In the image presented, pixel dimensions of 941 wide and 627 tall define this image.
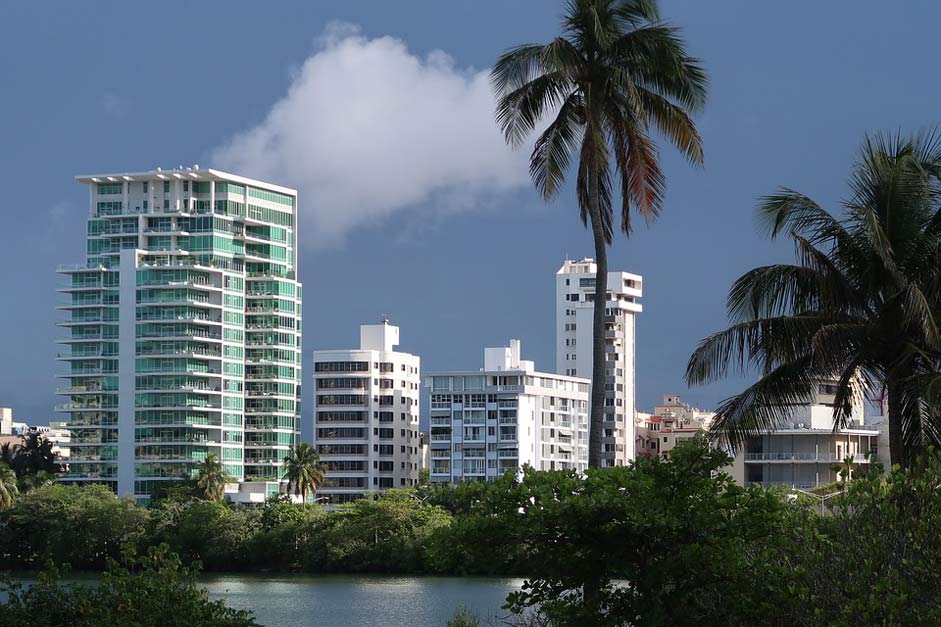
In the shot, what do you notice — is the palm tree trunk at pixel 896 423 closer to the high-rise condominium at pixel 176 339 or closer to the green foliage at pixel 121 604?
the green foliage at pixel 121 604

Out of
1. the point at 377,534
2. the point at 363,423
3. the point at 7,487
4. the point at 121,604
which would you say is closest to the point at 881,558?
the point at 121,604

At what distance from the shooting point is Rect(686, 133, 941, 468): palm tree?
26062 mm

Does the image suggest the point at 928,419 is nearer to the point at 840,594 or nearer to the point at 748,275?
the point at 748,275

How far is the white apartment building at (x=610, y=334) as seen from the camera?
17650 centimetres

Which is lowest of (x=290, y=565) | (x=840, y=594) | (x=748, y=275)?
(x=290, y=565)

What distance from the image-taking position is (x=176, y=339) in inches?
6284

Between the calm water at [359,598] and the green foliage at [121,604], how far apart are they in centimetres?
3496

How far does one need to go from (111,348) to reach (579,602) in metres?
145

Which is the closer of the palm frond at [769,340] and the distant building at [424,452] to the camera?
the palm frond at [769,340]

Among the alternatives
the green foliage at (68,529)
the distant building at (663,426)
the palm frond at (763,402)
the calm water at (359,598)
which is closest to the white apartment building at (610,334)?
the distant building at (663,426)

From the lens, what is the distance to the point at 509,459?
158m

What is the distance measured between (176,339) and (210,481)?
20097mm

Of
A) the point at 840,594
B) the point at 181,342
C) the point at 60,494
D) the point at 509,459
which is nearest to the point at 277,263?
the point at 181,342

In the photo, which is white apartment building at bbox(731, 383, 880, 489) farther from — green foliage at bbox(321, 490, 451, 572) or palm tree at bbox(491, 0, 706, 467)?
palm tree at bbox(491, 0, 706, 467)
